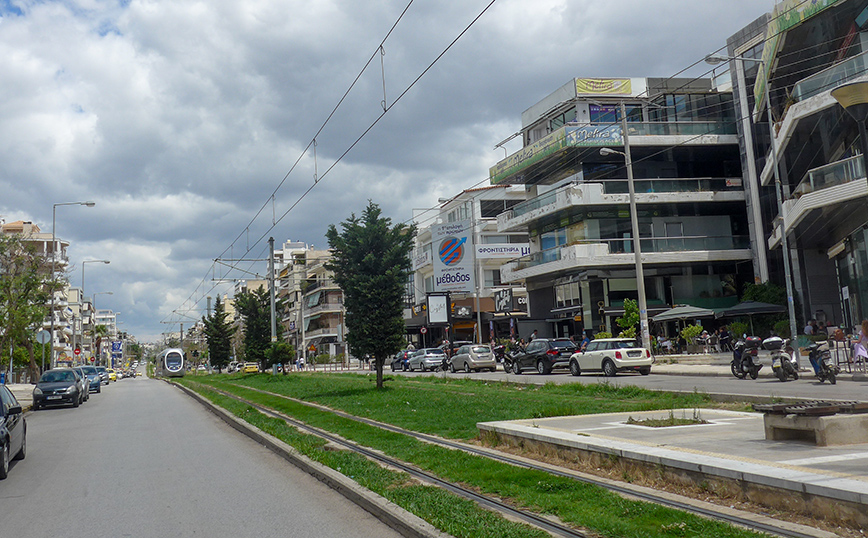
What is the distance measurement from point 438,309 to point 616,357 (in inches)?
865

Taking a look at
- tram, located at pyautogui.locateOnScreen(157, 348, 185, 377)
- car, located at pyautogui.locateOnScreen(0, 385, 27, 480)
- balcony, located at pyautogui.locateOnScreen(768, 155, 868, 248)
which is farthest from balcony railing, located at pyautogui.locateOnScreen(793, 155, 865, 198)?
tram, located at pyautogui.locateOnScreen(157, 348, 185, 377)

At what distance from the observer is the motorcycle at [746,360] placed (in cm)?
2170

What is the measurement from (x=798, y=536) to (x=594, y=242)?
134 ft

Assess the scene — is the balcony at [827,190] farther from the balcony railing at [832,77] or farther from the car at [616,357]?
the car at [616,357]

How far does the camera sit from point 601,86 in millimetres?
47375

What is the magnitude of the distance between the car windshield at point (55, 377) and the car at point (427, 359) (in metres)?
21.4

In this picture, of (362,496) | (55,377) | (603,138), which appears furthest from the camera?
(603,138)

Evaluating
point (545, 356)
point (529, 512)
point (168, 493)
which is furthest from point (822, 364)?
point (168, 493)

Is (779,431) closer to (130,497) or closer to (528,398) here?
(130,497)

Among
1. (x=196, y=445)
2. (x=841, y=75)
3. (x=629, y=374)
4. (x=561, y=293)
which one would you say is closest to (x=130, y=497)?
(x=196, y=445)

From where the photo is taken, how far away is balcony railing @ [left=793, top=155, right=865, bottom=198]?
25.0 metres

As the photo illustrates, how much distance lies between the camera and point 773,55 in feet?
102

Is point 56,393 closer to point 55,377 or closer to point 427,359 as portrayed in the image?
point 55,377

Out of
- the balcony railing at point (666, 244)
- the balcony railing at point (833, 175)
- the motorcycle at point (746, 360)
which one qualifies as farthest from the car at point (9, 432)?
the balcony railing at point (666, 244)
